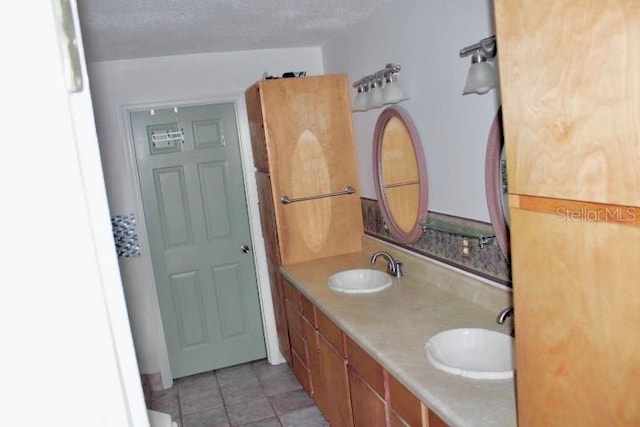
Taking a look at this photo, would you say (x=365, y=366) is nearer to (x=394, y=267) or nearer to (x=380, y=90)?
(x=394, y=267)

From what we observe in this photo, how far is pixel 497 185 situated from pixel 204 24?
68.6 inches

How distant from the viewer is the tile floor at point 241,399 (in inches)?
121

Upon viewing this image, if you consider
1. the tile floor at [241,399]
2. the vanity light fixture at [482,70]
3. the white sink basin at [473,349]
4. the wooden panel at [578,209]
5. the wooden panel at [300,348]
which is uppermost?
the vanity light fixture at [482,70]

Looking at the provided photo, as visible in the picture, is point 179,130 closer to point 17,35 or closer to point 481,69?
point 481,69

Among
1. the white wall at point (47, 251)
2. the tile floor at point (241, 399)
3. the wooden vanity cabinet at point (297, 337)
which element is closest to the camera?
the white wall at point (47, 251)

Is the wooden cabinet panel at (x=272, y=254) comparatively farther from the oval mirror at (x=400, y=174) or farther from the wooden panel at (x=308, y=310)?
the oval mirror at (x=400, y=174)

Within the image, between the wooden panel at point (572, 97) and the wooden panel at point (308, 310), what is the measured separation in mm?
1834

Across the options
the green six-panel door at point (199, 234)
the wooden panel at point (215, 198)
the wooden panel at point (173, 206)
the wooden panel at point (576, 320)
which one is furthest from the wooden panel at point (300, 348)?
the wooden panel at point (576, 320)

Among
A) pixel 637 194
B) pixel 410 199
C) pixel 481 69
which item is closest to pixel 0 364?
pixel 637 194

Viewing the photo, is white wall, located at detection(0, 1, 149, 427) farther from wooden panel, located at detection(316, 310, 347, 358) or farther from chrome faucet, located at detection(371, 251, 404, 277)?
chrome faucet, located at detection(371, 251, 404, 277)

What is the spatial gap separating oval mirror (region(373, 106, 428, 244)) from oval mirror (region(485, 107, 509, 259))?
0.57 meters

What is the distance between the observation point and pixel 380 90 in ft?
8.59

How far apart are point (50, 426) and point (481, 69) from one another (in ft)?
5.81

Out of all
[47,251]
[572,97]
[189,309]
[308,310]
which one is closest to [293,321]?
[308,310]
